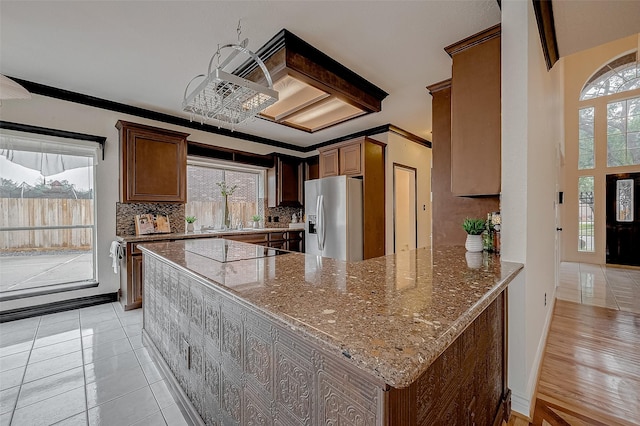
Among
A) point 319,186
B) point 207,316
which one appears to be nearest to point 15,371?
point 207,316

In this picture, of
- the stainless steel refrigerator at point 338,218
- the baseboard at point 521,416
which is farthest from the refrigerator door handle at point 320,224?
the baseboard at point 521,416

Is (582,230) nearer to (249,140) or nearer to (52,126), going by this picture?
(249,140)

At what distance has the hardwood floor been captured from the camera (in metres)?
1.65

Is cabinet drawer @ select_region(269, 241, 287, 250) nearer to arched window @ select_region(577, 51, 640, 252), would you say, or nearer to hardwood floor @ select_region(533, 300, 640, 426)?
hardwood floor @ select_region(533, 300, 640, 426)

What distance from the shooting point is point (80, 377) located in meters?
2.01

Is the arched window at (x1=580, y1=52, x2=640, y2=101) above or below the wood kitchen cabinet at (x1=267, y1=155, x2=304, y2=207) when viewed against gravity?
above

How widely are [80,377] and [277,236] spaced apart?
10.0ft

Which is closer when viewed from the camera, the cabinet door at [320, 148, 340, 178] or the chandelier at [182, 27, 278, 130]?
the chandelier at [182, 27, 278, 130]

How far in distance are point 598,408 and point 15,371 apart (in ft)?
13.5

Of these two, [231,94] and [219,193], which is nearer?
[231,94]

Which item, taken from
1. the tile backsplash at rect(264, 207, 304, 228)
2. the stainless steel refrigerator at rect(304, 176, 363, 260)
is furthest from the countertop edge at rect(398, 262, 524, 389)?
the tile backsplash at rect(264, 207, 304, 228)

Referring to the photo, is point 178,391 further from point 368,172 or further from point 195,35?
point 368,172

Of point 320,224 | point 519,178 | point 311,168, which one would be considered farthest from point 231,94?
point 311,168

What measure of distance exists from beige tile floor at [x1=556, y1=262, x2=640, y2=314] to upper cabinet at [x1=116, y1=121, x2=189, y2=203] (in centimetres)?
577
